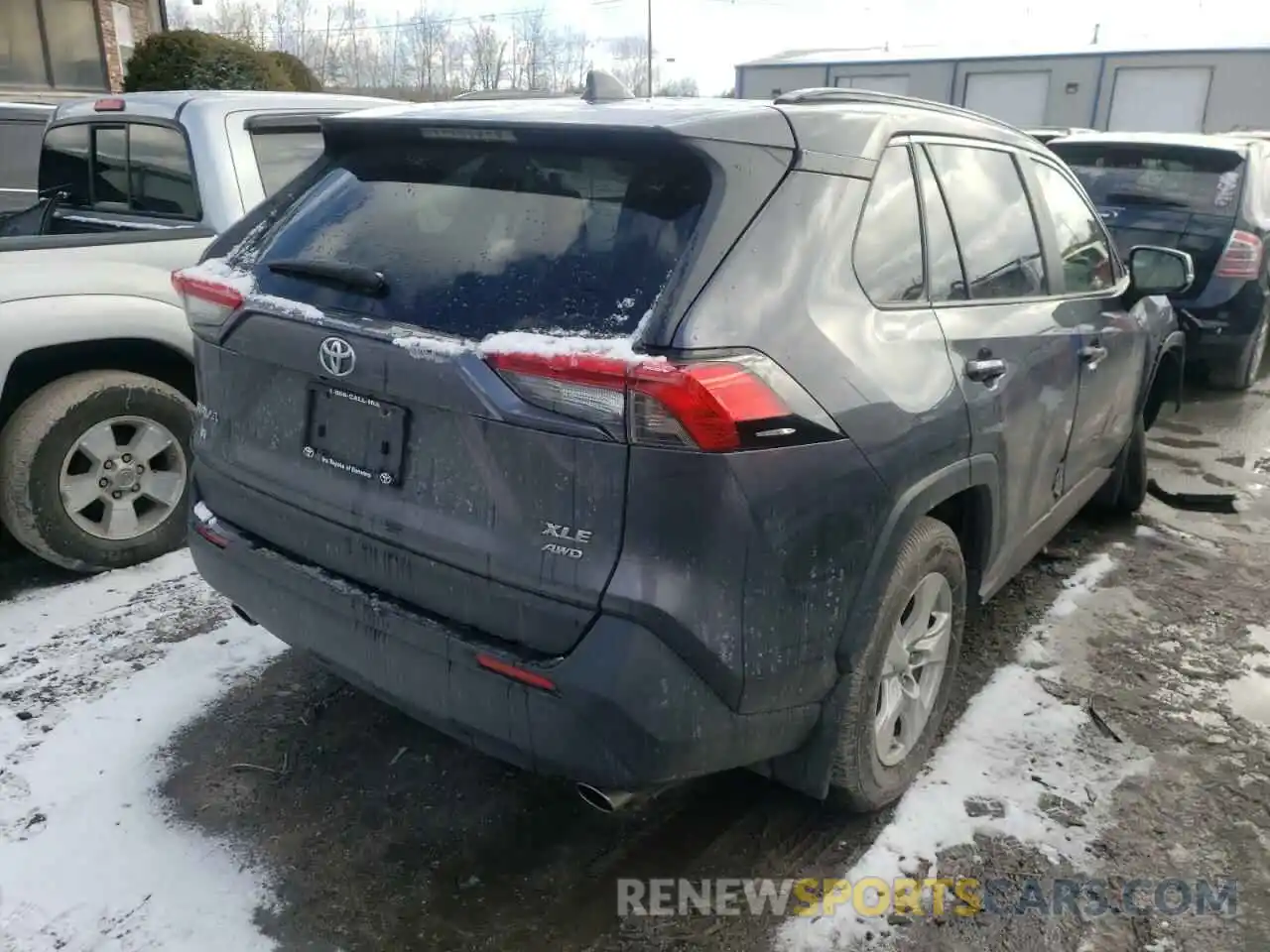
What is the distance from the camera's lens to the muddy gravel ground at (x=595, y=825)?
2451 millimetres

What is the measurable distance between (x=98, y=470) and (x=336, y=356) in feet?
7.61

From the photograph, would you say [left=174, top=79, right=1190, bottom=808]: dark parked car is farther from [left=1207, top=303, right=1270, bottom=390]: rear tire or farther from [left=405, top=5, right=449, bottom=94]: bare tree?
[left=405, top=5, right=449, bottom=94]: bare tree

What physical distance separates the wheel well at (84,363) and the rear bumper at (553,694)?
1.98 m

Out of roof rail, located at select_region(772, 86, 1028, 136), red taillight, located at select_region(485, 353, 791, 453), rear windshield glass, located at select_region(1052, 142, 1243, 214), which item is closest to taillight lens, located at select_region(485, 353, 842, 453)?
red taillight, located at select_region(485, 353, 791, 453)

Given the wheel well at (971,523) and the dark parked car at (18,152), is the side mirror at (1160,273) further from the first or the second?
the dark parked car at (18,152)

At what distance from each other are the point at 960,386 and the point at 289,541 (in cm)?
179

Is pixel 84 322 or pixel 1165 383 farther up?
pixel 84 322

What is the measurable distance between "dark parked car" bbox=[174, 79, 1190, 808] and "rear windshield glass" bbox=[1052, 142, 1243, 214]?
5352mm

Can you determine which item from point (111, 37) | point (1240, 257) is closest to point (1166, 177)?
point (1240, 257)

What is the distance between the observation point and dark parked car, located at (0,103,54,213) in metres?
7.92

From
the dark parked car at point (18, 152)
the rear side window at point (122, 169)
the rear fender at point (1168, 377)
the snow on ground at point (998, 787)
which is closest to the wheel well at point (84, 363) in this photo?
the rear side window at point (122, 169)

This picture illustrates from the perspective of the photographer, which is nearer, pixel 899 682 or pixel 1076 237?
pixel 899 682

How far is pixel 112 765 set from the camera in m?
2.95

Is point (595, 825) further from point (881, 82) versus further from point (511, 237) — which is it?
point (881, 82)
